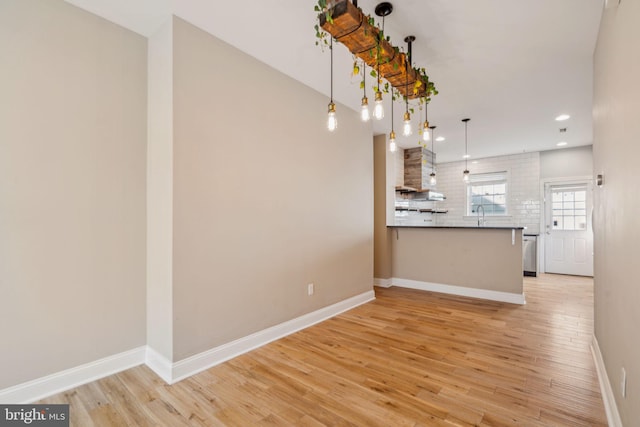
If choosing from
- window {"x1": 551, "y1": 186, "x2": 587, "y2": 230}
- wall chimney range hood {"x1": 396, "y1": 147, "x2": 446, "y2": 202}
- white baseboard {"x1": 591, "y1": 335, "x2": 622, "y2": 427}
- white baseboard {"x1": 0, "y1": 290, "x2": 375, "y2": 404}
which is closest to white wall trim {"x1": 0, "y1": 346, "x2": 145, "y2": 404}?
white baseboard {"x1": 0, "y1": 290, "x2": 375, "y2": 404}

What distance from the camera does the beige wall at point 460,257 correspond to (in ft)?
14.4

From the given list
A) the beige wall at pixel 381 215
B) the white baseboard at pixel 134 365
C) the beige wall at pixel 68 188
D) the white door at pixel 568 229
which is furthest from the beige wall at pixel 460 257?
the beige wall at pixel 68 188

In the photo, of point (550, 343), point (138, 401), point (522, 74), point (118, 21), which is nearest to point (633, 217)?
point (550, 343)

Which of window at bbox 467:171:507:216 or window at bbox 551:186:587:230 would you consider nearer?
window at bbox 551:186:587:230

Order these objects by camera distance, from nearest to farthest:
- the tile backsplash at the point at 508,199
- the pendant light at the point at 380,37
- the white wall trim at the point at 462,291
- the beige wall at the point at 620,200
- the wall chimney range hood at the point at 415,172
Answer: the beige wall at the point at 620,200 → the pendant light at the point at 380,37 → the white wall trim at the point at 462,291 → the wall chimney range hood at the point at 415,172 → the tile backsplash at the point at 508,199

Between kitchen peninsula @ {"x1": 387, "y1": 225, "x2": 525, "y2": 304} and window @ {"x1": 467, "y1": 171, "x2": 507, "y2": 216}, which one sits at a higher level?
window @ {"x1": 467, "y1": 171, "x2": 507, "y2": 216}

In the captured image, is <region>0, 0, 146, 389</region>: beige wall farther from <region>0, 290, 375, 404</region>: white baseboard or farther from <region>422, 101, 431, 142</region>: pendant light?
<region>422, 101, 431, 142</region>: pendant light

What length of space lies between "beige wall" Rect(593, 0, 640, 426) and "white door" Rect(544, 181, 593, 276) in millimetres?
5046

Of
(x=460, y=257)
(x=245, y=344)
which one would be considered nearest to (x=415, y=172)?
(x=460, y=257)

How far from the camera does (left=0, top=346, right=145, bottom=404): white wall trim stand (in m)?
1.90

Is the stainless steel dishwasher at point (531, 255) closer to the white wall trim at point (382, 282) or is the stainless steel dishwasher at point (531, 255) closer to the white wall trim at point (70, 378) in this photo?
the white wall trim at point (382, 282)

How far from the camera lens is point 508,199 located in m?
7.00

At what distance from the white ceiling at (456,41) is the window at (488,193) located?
3.10m

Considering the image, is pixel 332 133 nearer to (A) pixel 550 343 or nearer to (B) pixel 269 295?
(B) pixel 269 295
